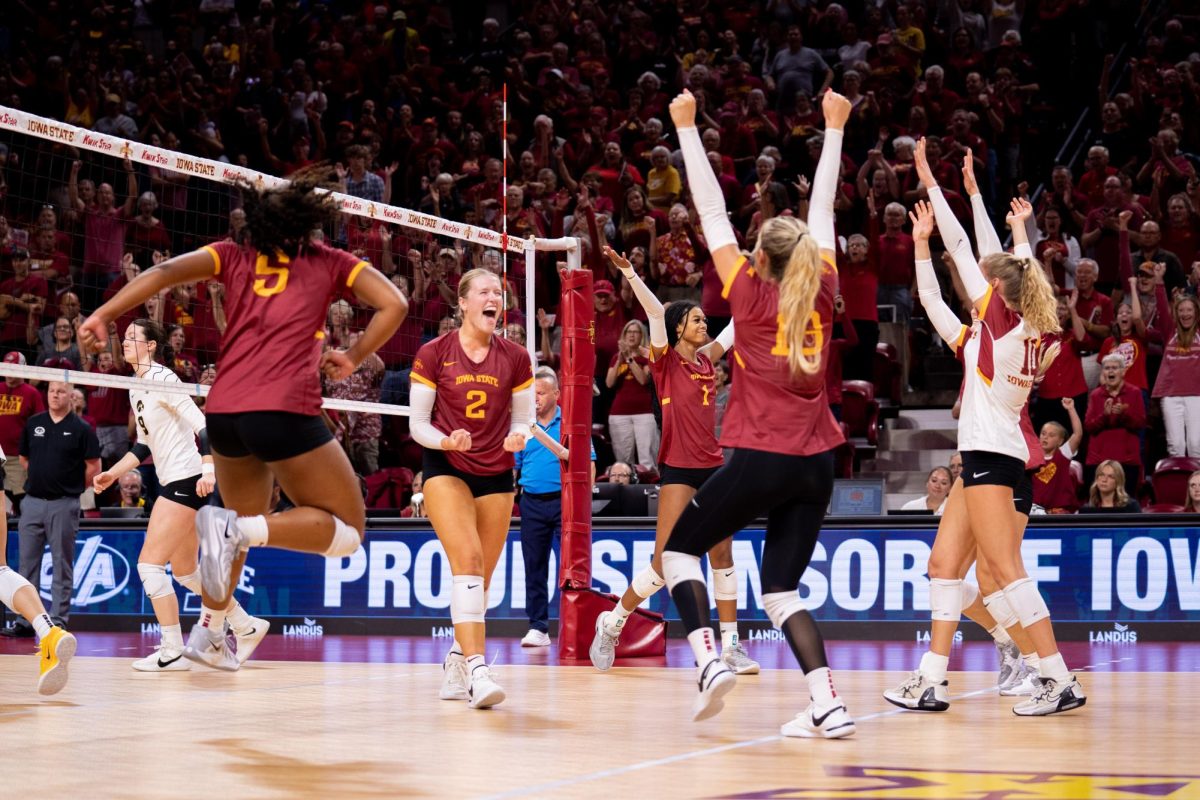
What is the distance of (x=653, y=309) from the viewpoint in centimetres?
876

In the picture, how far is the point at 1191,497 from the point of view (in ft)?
39.9

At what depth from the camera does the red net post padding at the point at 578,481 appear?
1020cm

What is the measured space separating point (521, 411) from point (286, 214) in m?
1.96

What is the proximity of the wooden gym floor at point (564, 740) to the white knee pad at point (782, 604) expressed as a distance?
0.49 m

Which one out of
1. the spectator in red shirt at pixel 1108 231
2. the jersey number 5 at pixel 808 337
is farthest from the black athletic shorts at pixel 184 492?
the spectator in red shirt at pixel 1108 231

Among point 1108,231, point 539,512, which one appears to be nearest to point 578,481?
point 539,512

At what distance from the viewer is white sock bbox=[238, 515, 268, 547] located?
5.54 meters

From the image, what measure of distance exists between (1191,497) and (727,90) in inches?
323

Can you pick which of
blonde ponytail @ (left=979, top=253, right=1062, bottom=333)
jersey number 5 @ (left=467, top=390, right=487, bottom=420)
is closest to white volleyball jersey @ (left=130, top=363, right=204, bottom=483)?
jersey number 5 @ (left=467, top=390, right=487, bottom=420)

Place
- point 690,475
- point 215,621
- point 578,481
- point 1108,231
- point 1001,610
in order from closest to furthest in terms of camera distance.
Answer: point 1001,610, point 215,621, point 690,475, point 578,481, point 1108,231

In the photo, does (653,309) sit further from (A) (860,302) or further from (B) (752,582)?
(A) (860,302)

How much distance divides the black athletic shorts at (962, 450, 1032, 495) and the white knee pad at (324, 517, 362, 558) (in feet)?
9.24

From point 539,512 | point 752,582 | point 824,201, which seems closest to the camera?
point 824,201

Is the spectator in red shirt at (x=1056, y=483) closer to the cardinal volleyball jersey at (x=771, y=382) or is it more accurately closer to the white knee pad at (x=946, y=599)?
the white knee pad at (x=946, y=599)
